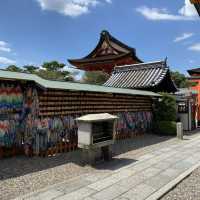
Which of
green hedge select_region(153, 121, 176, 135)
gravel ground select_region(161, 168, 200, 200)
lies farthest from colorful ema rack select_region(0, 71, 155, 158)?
green hedge select_region(153, 121, 176, 135)

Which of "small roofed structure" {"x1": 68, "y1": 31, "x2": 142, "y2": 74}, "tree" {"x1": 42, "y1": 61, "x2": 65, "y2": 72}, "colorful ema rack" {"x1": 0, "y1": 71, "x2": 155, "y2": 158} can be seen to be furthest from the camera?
"tree" {"x1": 42, "y1": 61, "x2": 65, "y2": 72}

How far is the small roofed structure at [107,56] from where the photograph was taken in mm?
26734

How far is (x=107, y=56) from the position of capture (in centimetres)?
2806

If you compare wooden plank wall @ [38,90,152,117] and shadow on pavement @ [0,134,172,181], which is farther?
wooden plank wall @ [38,90,152,117]

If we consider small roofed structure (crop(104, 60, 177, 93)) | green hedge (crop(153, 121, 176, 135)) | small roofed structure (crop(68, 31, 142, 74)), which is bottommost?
green hedge (crop(153, 121, 176, 135))

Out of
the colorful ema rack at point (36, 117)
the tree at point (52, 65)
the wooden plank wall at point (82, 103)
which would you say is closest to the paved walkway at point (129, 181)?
the colorful ema rack at point (36, 117)

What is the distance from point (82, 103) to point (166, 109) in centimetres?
704

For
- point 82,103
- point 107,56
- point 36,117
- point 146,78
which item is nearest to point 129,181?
point 36,117

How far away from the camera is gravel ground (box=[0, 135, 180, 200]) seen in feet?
17.9

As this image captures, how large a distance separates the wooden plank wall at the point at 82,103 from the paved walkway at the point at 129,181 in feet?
9.70

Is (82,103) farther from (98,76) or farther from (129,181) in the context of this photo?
(98,76)

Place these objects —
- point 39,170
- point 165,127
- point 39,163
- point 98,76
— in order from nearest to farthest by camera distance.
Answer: point 39,170 → point 39,163 → point 165,127 → point 98,76

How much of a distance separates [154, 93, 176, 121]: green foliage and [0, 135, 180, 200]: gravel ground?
607cm

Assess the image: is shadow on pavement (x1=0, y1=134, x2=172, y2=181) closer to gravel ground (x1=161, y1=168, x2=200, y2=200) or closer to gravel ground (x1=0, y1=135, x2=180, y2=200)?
gravel ground (x1=0, y1=135, x2=180, y2=200)
